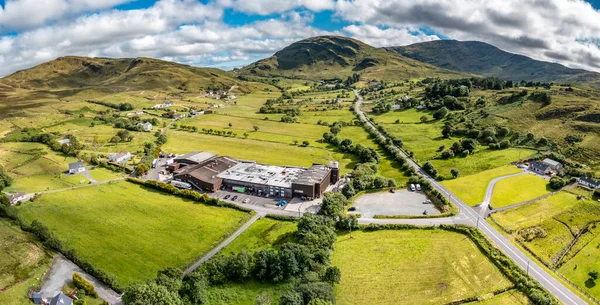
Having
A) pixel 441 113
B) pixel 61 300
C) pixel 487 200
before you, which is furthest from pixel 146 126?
pixel 441 113

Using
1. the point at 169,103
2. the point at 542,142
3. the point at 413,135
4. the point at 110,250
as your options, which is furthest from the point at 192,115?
the point at 542,142

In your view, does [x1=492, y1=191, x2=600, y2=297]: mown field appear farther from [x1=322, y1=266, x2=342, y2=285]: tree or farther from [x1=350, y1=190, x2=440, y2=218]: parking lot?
[x1=322, y1=266, x2=342, y2=285]: tree

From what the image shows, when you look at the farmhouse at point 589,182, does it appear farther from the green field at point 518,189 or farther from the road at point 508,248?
the road at point 508,248

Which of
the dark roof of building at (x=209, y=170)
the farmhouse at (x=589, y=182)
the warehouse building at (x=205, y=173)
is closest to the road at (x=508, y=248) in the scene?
the farmhouse at (x=589, y=182)

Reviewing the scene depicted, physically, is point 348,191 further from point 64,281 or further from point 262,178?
point 64,281

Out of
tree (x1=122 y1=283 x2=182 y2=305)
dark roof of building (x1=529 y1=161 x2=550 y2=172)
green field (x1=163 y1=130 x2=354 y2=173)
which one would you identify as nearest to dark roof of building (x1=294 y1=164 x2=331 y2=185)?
green field (x1=163 y1=130 x2=354 y2=173)

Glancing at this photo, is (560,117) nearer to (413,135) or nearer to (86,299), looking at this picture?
(413,135)
